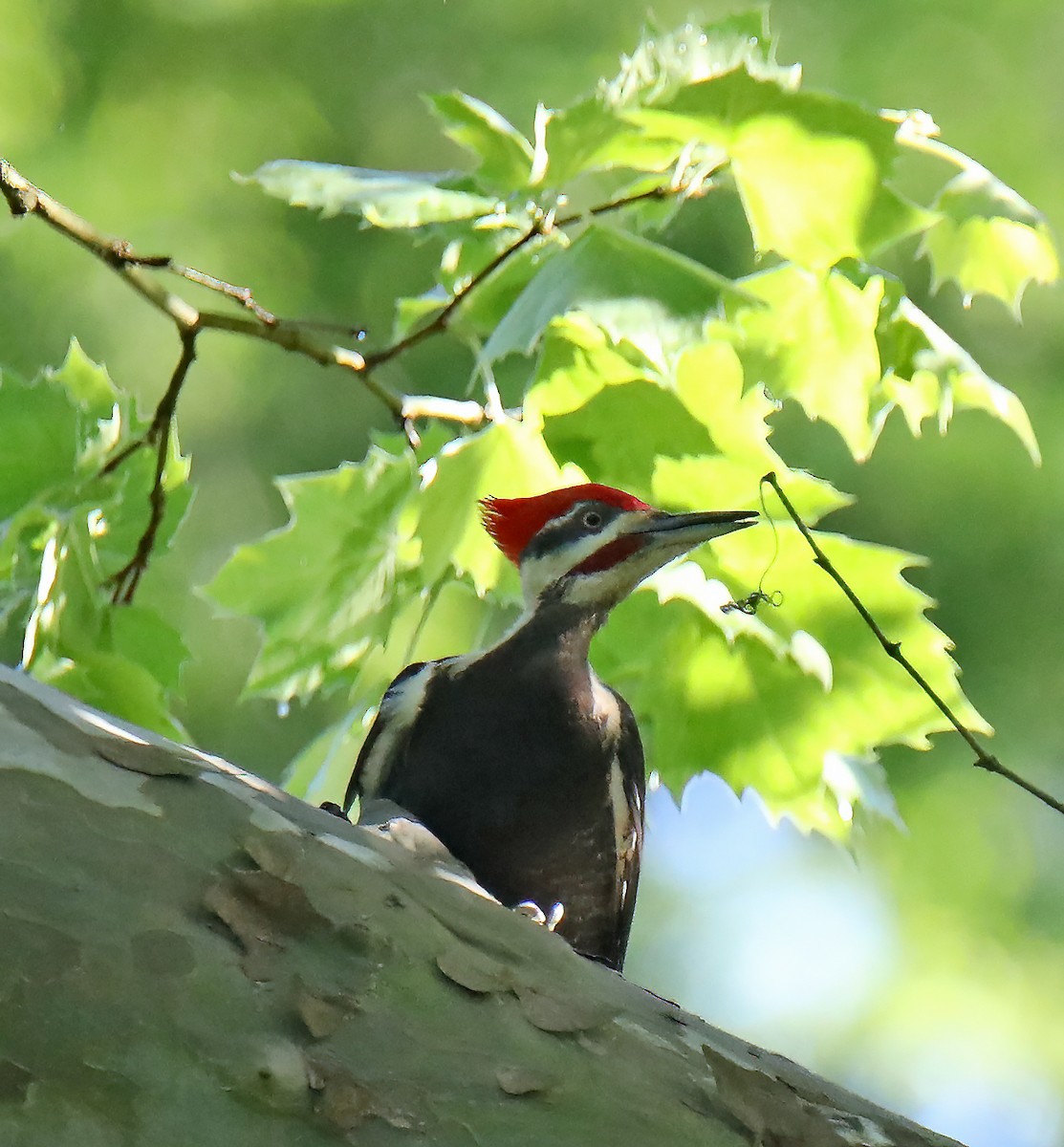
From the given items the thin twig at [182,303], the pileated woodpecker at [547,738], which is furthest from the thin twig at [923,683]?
the thin twig at [182,303]

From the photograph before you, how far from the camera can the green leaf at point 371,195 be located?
144 centimetres

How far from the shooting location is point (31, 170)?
3783 millimetres

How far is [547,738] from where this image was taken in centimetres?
184

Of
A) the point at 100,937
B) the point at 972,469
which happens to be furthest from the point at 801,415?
the point at 100,937

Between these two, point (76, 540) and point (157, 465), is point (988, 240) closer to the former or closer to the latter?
point (157, 465)

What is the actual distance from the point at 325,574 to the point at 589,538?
431mm

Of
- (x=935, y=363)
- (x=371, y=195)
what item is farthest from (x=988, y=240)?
(x=371, y=195)

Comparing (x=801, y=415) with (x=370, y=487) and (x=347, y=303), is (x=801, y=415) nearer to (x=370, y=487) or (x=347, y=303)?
(x=347, y=303)

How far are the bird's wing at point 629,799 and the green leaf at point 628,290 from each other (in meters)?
Answer: 0.64

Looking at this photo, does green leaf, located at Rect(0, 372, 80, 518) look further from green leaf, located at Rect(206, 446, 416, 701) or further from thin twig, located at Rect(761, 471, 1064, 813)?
thin twig, located at Rect(761, 471, 1064, 813)

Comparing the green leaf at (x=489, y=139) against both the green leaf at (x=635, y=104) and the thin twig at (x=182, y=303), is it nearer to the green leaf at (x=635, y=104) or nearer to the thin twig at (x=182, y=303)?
the green leaf at (x=635, y=104)

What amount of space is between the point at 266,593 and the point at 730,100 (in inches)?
30.0

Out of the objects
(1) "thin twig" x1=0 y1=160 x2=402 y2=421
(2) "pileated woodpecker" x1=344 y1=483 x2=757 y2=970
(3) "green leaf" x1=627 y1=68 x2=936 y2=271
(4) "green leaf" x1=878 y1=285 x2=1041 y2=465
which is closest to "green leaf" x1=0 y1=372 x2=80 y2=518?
(1) "thin twig" x1=0 y1=160 x2=402 y2=421

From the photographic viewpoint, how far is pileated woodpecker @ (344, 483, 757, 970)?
1.81 metres
